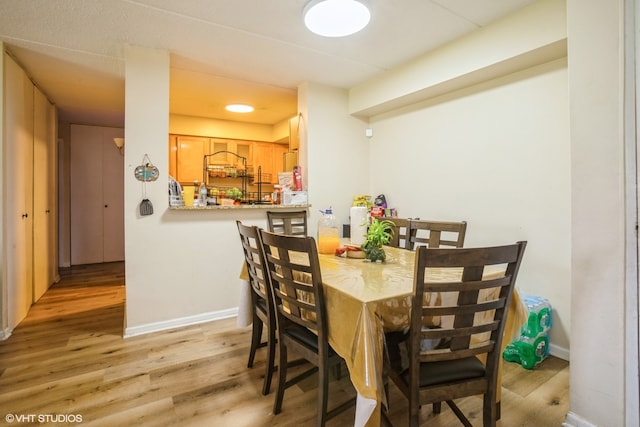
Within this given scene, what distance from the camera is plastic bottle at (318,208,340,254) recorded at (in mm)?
2182

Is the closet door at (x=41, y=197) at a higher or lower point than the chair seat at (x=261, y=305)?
→ higher

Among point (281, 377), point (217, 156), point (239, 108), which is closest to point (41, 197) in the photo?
point (217, 156)

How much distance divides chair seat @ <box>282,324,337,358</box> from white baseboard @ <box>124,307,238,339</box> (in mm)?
1633

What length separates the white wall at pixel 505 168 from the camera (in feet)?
7.61

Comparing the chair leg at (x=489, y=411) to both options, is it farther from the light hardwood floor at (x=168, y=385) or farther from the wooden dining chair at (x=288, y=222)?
the wooden dining chair at (x=288, y=222)

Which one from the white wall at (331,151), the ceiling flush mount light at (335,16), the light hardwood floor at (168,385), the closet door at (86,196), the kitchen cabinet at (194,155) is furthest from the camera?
the closet door at (86,196)

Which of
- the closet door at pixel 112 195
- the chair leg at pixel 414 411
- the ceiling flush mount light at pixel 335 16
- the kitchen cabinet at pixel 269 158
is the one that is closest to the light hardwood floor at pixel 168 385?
the chair leg at pixel 414 411

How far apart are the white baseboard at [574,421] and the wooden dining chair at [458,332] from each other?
59cm

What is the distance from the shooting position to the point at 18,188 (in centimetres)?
293

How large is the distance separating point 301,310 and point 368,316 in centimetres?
45

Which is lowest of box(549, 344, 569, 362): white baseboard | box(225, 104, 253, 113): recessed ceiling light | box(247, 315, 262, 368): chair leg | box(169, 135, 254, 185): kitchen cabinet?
box(549, 344, 569, 362): white baseboard

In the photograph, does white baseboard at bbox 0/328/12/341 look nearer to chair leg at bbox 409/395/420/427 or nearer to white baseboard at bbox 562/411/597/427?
chair leg at bbox 409/395/420/427

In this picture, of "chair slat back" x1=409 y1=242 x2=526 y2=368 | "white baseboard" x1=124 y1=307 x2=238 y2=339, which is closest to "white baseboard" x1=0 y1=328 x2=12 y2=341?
"white baseboard" x1=124 y1=307 x2=238 y2=339

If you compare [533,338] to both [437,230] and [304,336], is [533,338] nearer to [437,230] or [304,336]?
[437,230]
